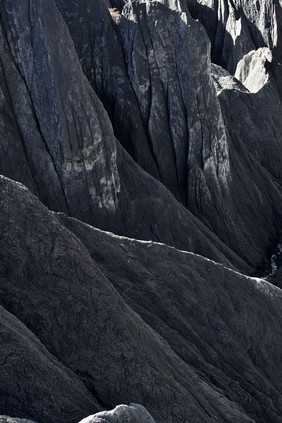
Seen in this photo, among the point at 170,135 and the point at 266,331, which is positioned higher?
the point at 170,135

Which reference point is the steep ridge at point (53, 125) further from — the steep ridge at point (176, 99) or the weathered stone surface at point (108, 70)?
the steep ridge at point (176, 99)

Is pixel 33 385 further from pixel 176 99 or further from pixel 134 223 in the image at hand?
pixel 176 99

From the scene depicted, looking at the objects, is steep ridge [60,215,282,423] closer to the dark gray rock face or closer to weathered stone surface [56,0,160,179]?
weathered stone surface [56,0,160,179]

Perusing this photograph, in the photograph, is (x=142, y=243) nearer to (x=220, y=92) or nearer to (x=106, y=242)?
(x=106, y=242)

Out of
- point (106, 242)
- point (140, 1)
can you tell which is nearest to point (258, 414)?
point (106, 242)

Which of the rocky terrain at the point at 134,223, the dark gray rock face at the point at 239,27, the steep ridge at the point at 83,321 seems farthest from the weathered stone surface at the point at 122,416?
the dark gray rock face at the point at 239,27
